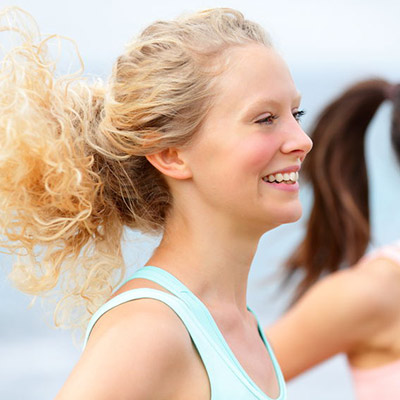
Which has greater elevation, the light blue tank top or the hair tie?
the light blue tank top

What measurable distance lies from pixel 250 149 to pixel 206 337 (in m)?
0.40

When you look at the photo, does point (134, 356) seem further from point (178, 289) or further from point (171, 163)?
point (171, 163)

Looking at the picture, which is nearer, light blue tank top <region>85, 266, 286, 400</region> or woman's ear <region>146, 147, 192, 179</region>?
light blue tank top <region>85, 266, 286, 400</region>

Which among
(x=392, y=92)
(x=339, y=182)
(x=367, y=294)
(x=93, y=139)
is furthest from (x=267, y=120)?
(x=392, y=92)

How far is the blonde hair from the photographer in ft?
6.32

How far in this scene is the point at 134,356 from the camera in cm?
165

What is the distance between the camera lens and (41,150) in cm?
189

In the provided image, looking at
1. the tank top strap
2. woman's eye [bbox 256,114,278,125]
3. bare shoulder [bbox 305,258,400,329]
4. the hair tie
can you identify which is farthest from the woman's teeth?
the hair tie

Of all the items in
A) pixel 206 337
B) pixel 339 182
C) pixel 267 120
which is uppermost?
pixel 267 120

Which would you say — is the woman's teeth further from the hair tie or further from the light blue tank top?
the hair tie

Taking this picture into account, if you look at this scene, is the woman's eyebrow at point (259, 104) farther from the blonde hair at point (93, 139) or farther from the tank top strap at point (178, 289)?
the tank top strap at point (178, 289)

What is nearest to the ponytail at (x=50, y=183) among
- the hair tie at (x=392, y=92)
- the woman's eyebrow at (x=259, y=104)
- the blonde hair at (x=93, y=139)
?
the blonde hair at (x=93, y=139)

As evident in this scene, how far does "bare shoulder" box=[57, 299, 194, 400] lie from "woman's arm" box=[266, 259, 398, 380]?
1489 mm

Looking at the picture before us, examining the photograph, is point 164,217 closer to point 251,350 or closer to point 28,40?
point 251,350
